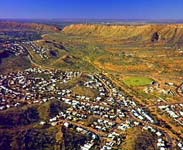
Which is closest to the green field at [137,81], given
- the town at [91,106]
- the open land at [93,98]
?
the open land at [93,98]

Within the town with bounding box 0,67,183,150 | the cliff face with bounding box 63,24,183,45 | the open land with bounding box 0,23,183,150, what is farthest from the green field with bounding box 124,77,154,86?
the cliff face with bounding box 63,24,183,45

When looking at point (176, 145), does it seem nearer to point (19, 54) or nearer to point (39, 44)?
point (19, 54)

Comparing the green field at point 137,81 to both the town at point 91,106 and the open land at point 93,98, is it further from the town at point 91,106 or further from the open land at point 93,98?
the town at point 91,106

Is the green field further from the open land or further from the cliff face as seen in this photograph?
the cliff face

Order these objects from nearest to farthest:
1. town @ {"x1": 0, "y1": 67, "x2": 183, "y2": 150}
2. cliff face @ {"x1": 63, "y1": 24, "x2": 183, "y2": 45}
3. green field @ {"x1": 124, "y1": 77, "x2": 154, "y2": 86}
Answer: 1. town @ {"x1": 0, "y1": 67, "x2": 183, "y2": 150}
2. green field @ {"x1": 124, "y1": 77, "x2": 154, "y2": 86}
3. cliff face @ {"x1": 63, "y1": 24, "x2": 183, "y2": 45}

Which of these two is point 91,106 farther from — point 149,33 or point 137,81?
point 149,33

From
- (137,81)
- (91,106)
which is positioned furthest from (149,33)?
(91,106)

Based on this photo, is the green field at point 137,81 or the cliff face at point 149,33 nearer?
the green field at point 137,81

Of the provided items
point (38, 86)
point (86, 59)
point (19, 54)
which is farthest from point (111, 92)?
point (19, 54)
